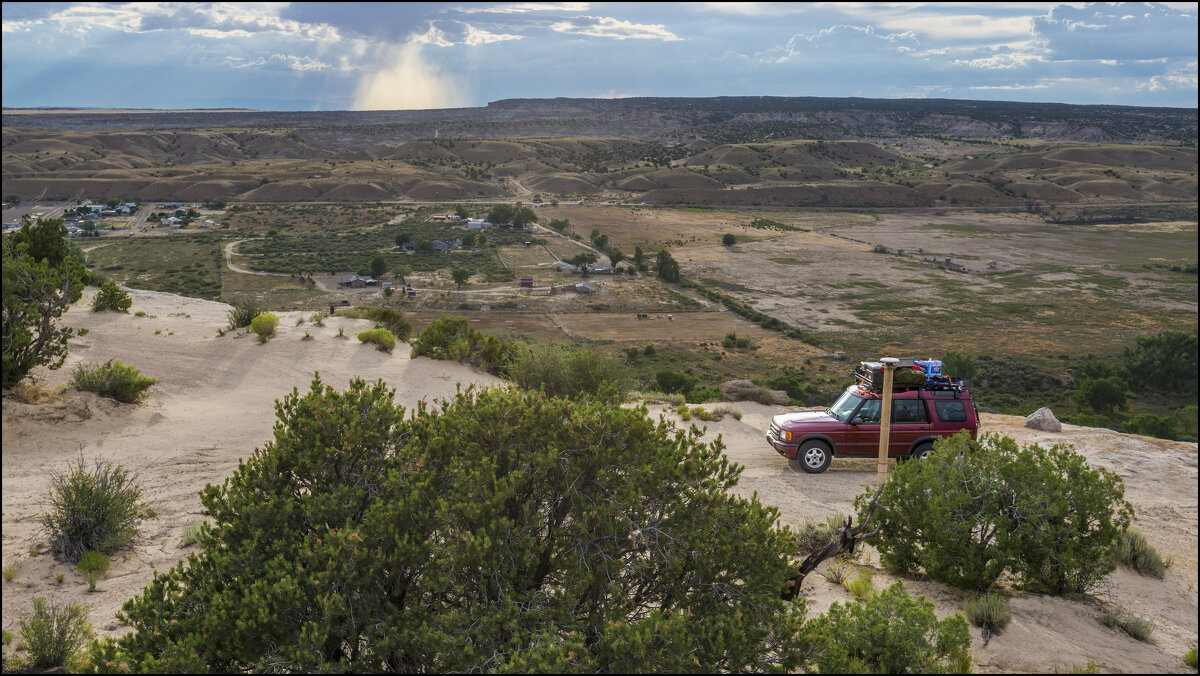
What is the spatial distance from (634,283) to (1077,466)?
167 feet

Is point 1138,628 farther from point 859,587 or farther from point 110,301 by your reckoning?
point 110,301

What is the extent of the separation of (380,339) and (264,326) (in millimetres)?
3366

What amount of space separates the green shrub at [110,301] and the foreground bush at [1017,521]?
2457 cm

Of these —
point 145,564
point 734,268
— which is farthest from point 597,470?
point 734,268

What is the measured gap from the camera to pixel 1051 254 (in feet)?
252

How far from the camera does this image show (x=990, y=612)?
7785mm

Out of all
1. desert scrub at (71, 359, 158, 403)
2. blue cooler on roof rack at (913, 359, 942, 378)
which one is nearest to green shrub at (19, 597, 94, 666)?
desert scrub at (71, 359, 158, 403)

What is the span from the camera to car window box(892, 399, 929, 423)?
1420 centimetres

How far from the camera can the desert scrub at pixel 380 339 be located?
22.8 m

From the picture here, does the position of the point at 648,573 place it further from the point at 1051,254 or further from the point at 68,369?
the point at 1051,254

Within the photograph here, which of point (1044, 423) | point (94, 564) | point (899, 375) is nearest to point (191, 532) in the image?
point (94, 564)

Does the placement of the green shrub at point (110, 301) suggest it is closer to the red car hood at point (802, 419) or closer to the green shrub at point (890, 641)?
the red car hood at point (802, 419)

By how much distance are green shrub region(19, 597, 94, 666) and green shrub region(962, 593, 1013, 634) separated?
896 cm

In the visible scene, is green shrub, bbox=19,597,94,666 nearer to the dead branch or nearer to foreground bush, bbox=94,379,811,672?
foreground bush, bbox=94,379,811,672
